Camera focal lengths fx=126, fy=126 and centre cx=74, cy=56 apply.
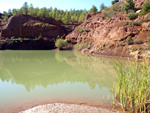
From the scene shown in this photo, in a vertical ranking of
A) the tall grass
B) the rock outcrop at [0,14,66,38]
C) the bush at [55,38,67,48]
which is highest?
the rock outcrop at [0,14,66,38]

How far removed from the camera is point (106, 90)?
5.72m

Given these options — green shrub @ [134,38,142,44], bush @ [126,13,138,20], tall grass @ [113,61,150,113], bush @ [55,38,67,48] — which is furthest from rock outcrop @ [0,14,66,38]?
tall grass @ [113,61,150,113]

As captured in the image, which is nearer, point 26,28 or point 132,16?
point 132,16

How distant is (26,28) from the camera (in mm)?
39656

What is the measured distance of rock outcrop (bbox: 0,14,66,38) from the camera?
1526 inches

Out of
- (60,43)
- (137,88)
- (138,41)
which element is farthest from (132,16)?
(137,88)

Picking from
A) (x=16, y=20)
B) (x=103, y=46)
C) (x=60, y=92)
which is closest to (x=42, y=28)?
(x=16, y=20)

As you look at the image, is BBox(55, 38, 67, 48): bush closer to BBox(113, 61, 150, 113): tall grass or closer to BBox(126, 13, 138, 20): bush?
BBox(126, 13, 138, 20): bush

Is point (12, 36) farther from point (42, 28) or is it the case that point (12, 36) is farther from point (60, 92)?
point (60, 92)

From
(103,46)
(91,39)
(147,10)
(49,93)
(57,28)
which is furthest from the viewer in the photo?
(57,28)

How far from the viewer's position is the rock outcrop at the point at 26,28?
3875 centimetres

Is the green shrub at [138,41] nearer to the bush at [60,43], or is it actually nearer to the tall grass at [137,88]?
the tall grass at [137,88]

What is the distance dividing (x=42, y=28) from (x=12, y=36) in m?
9.30

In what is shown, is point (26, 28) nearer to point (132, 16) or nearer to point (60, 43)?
point (60, 43)
